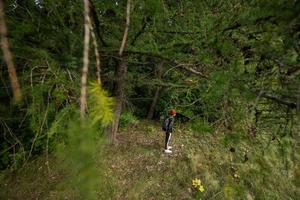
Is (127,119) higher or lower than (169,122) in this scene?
lower

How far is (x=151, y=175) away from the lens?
7.20 m

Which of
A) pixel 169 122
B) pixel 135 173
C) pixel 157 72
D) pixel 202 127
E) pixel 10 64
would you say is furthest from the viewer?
pixel 169 122

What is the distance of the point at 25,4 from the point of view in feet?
8.61

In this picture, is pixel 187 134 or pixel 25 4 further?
pixel 187 134

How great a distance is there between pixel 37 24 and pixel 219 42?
1393 millimetres

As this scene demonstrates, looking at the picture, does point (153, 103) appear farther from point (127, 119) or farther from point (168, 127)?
point (168, 127)

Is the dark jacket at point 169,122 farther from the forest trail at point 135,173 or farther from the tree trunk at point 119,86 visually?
the tree trunk at point 119,86

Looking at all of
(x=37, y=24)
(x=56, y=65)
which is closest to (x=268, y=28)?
(x=56, y=65)

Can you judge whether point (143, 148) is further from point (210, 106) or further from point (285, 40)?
point (285, 40)

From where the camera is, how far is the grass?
631cm

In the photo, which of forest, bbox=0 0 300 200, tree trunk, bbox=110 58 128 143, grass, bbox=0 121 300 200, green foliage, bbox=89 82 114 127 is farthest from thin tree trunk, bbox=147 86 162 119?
green foliage, bbox=89 82 114 127

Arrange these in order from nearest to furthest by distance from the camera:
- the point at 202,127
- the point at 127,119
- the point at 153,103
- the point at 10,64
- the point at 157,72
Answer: the point at 10,64 < the point at 202,127 < the point at 157,72 < the point at 127,119 < the point at 153,103

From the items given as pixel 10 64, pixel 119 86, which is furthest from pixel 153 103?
pixel 10 64

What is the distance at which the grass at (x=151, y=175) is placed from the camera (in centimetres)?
631
